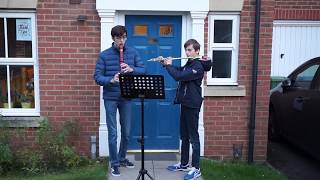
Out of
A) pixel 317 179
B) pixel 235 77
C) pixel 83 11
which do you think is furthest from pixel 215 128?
pixel 83 11

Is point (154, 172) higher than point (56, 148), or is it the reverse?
point (56, 148)

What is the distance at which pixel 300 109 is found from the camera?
6.86 meters

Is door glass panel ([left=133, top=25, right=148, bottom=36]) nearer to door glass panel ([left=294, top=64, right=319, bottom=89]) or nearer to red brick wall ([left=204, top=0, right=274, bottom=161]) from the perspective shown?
red brick wall ([left=204, top=0, right=274, bottom=161])

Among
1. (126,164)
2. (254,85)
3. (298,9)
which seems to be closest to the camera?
(126,164)

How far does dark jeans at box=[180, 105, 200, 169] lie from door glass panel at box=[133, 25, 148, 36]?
4.82 feet

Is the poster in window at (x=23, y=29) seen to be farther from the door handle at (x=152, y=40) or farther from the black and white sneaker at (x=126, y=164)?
the black and white sneaker at (x=126, y=164)

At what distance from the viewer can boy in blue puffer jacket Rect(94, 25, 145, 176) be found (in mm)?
5543

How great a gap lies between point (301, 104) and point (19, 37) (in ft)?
14.4

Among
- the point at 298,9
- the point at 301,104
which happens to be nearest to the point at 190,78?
the point at 301,104

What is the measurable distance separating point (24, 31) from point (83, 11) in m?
0.93

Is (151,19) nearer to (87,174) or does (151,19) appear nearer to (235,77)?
(235,77)

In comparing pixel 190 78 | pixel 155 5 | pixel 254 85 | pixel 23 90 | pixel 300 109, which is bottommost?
pixel 300 109

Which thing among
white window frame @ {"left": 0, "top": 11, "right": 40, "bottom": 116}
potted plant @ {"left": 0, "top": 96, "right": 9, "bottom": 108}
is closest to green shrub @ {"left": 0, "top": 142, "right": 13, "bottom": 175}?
white window frame @ {"left": 0, "top": 11, "right": 40, "bottom": 116}

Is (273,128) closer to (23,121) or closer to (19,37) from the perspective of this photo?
(23,121)
